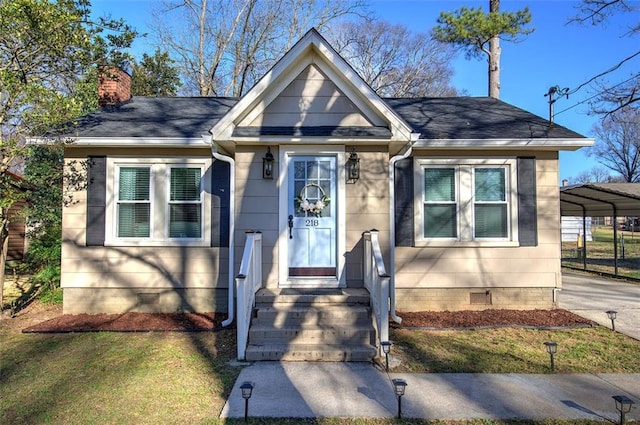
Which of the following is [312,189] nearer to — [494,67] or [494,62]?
[494,67]

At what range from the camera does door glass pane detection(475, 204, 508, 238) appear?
731 cm

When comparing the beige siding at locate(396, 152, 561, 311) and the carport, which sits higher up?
the carport

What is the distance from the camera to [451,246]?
7.21 meters

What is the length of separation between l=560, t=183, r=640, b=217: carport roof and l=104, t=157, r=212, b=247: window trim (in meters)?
9.40

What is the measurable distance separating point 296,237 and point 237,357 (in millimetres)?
2210

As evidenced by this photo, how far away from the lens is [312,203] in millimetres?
6504

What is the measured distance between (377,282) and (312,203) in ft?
6.14

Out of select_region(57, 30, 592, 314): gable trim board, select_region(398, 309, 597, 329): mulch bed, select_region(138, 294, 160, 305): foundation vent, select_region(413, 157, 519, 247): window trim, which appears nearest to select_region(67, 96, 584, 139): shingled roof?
select_region(57, 30, 592, 314): gable trim board

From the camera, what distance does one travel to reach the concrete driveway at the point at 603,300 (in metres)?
6.60

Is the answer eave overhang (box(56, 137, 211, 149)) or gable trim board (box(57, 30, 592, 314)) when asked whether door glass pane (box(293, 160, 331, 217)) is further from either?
eave overhang (box(56, 137, 211, 149))

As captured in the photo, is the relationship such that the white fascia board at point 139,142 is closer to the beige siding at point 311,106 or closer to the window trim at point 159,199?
the window trim at point 159,199

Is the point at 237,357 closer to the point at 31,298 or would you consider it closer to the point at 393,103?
the point at 31,298

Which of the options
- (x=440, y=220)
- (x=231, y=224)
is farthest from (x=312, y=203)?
(x=440, y=220)

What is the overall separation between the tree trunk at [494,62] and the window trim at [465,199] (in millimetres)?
7565
